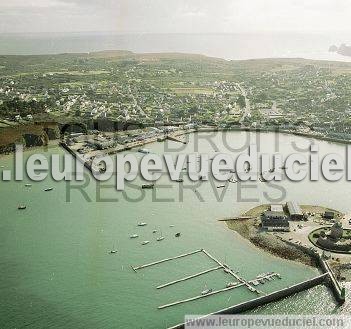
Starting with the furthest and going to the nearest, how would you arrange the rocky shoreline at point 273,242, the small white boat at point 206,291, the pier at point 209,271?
the rocky shoreline at point 273,242 < the small white boat at point 206,291 < the pier at point 209,271

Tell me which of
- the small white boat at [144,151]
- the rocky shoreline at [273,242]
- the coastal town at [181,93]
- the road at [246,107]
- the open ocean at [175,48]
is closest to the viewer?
the rocky shoreline at [273,242]

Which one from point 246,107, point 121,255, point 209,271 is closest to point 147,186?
point 121,255

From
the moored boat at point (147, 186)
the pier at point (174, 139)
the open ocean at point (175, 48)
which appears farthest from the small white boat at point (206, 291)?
the open ocean at point (175, 48)

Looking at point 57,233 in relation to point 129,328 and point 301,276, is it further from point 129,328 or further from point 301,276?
point 301,276

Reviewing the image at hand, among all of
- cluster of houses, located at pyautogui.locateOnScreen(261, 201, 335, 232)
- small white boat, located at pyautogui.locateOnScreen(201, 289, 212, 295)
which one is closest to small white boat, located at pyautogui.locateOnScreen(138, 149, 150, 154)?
cluster of houses, located at pyautogui.locateOnScreen(261, 201, 335, 232)

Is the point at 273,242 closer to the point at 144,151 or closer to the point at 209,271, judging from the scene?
the point at 209,271

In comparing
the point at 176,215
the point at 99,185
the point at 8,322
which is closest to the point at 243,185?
the point at 176,215

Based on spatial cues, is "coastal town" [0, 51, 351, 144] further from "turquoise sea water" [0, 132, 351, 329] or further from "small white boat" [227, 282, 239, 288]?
"small white boat" [227, 282, 239, 288]

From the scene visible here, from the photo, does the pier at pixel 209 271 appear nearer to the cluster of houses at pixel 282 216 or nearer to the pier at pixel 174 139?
the cluster of houses at pixel 282 216
